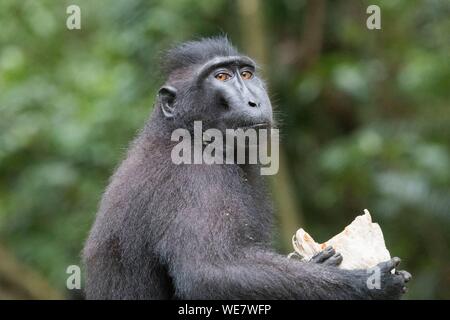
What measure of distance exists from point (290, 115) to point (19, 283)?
4721 millimetres

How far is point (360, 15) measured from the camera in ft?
43.6

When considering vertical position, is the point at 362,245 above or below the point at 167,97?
below

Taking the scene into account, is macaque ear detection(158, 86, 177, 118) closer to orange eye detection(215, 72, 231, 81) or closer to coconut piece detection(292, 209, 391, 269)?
orange eye detection(215, 72, 231, 81)

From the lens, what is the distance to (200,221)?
5.70 meters

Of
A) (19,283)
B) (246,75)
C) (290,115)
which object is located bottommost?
(19,283)

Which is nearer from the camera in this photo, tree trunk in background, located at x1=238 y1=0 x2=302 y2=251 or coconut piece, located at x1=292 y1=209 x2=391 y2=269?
coconut piece, located at x1=292 y1=209 x2=391 y2=269

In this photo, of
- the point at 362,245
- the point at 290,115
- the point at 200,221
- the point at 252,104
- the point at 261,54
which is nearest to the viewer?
the point at 200,221

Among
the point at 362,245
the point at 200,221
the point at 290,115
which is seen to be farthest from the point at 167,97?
the point at 290,115

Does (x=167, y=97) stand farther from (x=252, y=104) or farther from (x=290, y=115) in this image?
(x=290, y=115)

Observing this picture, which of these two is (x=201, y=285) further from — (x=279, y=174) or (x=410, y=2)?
(x=410, y=2)

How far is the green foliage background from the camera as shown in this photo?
36.6 ft

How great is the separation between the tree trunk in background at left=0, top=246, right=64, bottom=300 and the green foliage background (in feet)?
2.75

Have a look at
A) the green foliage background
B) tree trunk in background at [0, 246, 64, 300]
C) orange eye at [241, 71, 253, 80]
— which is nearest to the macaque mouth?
orange eye at [241, 71, 253, 80]

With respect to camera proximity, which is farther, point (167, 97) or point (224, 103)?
point (167, 97)
